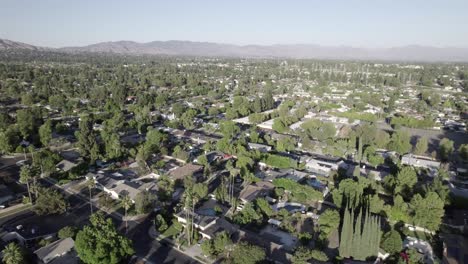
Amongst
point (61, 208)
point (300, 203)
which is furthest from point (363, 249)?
point (61, 208)

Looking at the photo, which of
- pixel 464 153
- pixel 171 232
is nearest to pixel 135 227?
pixel 171 232

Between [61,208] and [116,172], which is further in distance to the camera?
[116,172]

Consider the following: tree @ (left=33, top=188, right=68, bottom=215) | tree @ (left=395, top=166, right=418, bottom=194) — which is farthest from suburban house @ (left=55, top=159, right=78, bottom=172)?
tree @ (left=395, top=166, right=418, bottom=194)

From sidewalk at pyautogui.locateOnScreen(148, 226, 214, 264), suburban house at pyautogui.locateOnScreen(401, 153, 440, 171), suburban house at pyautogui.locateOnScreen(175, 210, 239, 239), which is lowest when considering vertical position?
sidewalk at pyautogui.locateOnScreen(148, 226, 214, 264)

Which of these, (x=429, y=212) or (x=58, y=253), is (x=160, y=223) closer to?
(x=58, y=253)

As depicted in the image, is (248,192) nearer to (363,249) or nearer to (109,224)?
(363,249)

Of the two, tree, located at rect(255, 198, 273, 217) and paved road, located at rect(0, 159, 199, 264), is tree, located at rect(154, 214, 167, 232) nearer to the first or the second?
paved road, located at rect(0, 159, 199, 264)

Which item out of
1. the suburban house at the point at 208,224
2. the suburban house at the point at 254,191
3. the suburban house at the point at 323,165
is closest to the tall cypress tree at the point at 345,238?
the suburban house at the point at 208,224
